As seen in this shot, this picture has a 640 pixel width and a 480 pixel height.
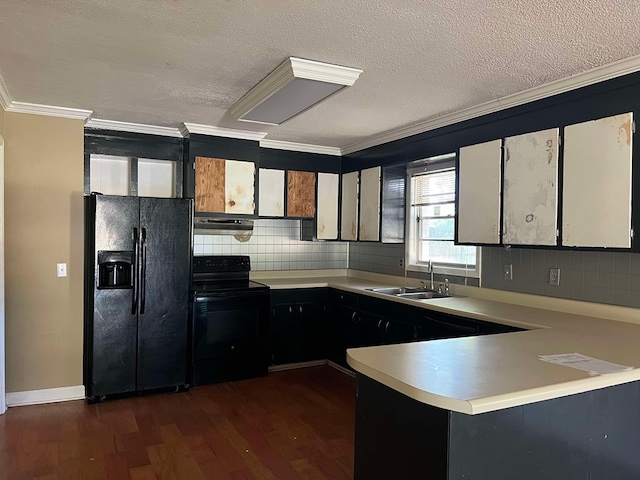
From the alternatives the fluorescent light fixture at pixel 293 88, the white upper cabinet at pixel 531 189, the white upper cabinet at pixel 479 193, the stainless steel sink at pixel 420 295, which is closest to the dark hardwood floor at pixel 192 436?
the stainless steel sink at pixel 420 295

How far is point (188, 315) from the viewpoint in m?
4.19

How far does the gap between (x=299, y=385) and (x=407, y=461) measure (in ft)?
8.93

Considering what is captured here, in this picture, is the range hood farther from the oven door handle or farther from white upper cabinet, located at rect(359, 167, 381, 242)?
white upper cabinet, located at rect(359, 167, 381, 242)

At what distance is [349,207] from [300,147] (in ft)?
2.67

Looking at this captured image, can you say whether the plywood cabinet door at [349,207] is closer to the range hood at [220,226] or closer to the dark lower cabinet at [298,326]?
the dark lower cabinet at [298,326]

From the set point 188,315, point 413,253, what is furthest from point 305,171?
point 188,315

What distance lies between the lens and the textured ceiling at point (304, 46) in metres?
2.06

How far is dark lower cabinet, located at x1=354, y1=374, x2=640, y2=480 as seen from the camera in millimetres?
1548

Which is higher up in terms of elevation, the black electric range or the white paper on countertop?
the white paper on countertop

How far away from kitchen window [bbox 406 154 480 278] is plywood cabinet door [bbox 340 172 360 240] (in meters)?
0.57

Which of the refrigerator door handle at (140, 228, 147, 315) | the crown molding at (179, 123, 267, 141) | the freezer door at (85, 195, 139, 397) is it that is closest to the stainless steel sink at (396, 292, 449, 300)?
the crown molding at (179, 123, 267, 141)

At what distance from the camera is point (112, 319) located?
3.91m

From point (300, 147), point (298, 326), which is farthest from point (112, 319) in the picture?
point (300, 147)

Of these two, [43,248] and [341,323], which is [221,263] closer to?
[341,323]
